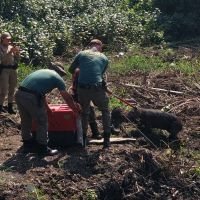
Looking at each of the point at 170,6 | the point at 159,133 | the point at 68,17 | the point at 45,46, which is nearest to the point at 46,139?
the point at 159,133

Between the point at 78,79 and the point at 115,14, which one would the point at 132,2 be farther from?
the point at 78,79

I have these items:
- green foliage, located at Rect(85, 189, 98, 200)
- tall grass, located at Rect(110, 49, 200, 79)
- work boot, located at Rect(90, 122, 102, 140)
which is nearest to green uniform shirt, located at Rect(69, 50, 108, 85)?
work boot, located at Rect(90, 122, 102, 140)

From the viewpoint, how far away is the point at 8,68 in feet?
38.8

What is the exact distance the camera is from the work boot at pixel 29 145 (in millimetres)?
9797

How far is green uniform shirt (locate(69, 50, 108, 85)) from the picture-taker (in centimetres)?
968

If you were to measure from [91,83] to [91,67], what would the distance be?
0.27m

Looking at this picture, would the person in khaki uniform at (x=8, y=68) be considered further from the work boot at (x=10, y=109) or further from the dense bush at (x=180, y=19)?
the dense bush at (x=180, y=19)

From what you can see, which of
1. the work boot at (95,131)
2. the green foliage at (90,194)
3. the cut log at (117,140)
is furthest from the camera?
the work boot at (95,131)

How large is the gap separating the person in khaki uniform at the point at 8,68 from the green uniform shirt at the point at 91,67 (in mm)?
2359

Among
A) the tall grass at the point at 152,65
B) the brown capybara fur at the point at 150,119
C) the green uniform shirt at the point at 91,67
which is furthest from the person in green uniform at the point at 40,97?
the tall grass at the point at 152,65

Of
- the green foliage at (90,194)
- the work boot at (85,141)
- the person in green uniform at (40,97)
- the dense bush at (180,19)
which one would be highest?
the person in green uniform at (40,97)

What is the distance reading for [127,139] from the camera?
1062 centimetres

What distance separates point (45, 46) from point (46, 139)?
741cm

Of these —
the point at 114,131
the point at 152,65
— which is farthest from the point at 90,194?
the point at 152,65
